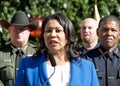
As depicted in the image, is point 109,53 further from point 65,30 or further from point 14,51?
point 14,51

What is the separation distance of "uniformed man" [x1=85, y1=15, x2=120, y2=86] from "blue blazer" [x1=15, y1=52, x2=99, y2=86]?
0.83 metres

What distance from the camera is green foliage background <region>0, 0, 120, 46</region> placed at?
9273 millimetres

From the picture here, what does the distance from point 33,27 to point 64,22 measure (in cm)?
196

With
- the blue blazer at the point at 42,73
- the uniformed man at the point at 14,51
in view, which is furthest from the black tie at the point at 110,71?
the uniformed man at the point at 14,51

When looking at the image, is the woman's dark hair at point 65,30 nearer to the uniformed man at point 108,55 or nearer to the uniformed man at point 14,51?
the uniformed man at point 108,55

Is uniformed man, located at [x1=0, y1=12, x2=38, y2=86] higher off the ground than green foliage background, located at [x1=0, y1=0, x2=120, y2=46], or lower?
lower

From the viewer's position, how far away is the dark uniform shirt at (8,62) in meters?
5.56

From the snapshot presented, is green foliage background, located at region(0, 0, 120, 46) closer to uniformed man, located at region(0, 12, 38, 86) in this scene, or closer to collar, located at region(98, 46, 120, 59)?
uniformed man, located at region(0, 12, 38, 86)

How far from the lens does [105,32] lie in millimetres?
5055

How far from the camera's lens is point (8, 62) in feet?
18.6

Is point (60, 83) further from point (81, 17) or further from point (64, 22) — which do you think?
point (81, 17)

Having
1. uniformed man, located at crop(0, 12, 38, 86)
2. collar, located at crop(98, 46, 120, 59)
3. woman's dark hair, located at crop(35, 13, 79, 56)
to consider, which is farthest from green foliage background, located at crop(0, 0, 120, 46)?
woman's dark hair, located at crop(35, 13, 79, 56)

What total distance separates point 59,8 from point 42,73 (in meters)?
5.61

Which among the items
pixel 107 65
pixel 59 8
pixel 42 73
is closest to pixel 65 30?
pixel 42 73
